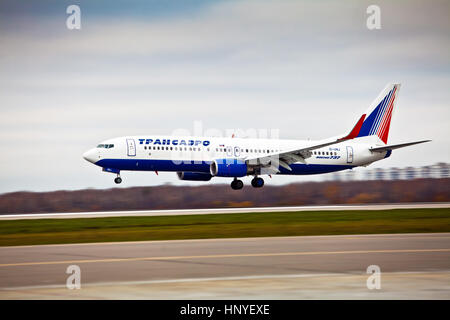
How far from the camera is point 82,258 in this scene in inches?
861

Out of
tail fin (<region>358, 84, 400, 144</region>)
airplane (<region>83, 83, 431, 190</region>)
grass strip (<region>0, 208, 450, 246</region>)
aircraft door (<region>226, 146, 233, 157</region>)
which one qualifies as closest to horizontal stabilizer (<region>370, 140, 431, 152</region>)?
airplane (<region>83, 83, 431, 190</region>)

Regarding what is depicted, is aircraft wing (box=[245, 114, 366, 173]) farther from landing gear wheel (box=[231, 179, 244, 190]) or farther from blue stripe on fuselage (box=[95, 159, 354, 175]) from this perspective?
blue stripe on fuselage (box=[95, 159, 354, 175])

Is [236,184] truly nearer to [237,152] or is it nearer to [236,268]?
[237,152]

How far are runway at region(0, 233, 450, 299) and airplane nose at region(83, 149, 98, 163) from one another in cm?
2747

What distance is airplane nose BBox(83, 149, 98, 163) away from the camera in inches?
2095

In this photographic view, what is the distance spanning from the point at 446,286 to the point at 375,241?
34.1 feet

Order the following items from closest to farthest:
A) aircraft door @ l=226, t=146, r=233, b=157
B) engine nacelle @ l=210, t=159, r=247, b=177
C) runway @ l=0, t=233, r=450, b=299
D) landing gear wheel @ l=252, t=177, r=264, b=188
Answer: runway @ l=0, t=233, r=450, b=299
engine nacelle @ l=210, t=159, r=247, b=177
aircraft door @ l=226, t=146, r=233, b=157
landing gear wheel @ l=252, t=177, r=264, b=188

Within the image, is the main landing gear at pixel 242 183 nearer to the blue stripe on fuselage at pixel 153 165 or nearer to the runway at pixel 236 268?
the blue stripe on fuselage at pixel 153 165

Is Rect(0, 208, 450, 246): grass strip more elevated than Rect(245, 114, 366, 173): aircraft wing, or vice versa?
Rect(245, 114, 366, 173): aircraft wing

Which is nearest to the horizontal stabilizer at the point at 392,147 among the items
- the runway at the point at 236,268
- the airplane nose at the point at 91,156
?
the airplane nose at the point at 91,156

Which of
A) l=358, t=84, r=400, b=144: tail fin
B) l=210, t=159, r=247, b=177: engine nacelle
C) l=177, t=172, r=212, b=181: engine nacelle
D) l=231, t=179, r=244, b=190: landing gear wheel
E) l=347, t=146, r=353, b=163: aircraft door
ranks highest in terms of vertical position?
l=358, t=84, r=400, b=144: tail fin

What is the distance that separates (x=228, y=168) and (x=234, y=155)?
2.72 metres

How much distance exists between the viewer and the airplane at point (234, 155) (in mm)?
53156

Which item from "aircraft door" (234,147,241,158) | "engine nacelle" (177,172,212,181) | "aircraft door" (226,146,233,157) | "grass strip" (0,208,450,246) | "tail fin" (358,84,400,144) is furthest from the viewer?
"tail fin" (358,84,400,144)
